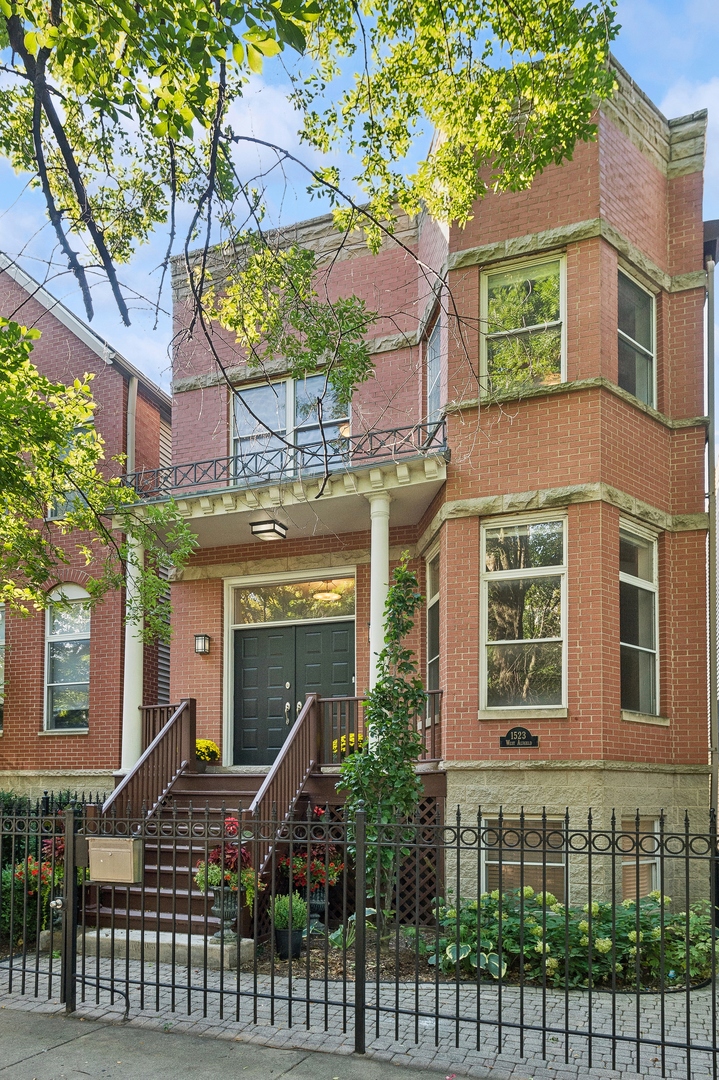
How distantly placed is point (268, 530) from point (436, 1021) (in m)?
6.79

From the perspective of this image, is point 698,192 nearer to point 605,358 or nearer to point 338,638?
point 605,358

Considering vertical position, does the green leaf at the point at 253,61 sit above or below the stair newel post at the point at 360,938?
above

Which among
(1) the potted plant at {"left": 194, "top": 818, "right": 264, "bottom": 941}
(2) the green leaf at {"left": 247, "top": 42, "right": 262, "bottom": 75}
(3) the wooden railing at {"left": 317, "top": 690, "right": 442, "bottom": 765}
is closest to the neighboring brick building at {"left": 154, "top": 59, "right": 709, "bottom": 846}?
(3) the wooden railing at {"left": 317, "top": 690, "right": 442, "bottom": 765}

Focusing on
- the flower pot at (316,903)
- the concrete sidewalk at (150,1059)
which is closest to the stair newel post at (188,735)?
the flower pot at (316,903)

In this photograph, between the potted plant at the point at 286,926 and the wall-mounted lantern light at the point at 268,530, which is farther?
the wall-mounted lantern light at the point at 268,530

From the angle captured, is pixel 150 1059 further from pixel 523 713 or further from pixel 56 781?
pixel 56 781

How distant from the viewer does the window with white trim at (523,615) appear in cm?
1045

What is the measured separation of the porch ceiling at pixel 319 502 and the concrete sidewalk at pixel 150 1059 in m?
5.67

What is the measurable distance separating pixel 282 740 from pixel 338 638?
1.64 meters

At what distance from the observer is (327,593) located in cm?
1380

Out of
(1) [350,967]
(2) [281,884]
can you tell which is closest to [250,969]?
(1) [350,967]

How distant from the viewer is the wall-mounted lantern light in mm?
12000

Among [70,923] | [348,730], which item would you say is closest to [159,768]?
[348,730]

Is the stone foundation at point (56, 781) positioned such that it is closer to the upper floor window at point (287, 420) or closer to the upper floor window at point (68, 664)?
the upper floor window at point (68, 664)
